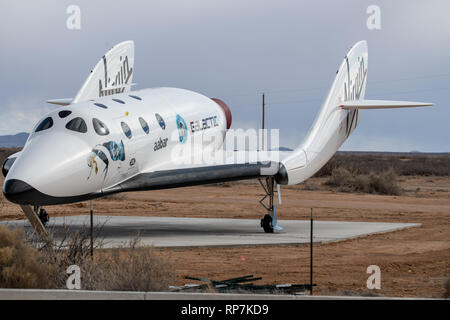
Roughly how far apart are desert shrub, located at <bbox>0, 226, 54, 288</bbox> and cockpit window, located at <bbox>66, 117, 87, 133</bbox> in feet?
21.3

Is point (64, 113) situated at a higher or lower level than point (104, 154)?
higher

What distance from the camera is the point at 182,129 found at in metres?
23.3

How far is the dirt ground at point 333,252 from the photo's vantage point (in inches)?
599

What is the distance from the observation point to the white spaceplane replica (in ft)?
57.5

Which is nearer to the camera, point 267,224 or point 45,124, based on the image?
point 45,124

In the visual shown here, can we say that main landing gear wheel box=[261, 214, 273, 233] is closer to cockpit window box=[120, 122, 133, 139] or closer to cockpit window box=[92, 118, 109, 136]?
cockpit window box=[120, 122, 133, 139]

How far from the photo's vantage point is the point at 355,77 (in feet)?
96.4

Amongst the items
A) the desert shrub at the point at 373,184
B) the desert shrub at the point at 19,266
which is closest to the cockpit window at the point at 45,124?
the desert shrub at the point at 19,266

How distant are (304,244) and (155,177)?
14.6ft

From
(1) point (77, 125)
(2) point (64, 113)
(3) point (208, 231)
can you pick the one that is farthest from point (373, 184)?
(1) point (77, 125)

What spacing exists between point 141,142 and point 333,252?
5.83 metres

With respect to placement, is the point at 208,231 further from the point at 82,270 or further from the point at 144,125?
the point at 82,270

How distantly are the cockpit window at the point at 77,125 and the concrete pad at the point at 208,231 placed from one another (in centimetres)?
236
